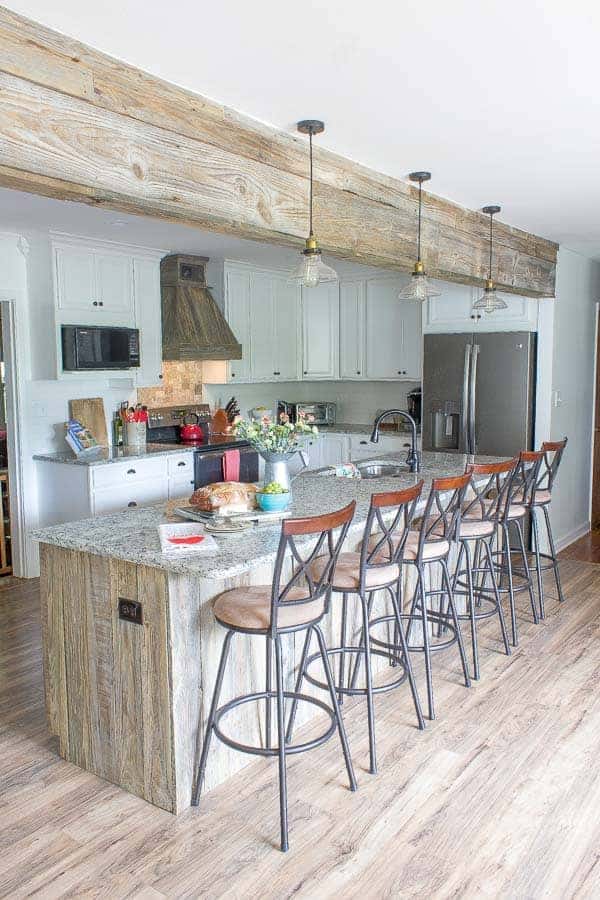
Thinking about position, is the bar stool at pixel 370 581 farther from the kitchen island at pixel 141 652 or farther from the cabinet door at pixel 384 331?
the cabinet door at pixel 384 331

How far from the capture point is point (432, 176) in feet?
12.1

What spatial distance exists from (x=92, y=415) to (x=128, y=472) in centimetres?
67

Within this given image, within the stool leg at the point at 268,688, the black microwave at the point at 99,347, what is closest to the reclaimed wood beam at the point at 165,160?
the stool leg at the point at 268,688

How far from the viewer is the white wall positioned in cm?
593

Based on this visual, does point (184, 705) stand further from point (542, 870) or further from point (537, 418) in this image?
point (537, 418)

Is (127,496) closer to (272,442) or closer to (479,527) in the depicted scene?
(272,442)

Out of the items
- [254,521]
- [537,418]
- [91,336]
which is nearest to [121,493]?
[91,336]

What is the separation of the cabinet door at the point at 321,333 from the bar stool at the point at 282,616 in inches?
186

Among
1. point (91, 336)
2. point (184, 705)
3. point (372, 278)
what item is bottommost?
point (184, 705)

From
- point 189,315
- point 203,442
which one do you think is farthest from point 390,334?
point 203,442

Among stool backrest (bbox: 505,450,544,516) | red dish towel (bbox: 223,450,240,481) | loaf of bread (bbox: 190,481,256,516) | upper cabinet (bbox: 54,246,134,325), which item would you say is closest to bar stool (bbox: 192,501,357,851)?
loaf of bread (bbox: 190,481,256,516)

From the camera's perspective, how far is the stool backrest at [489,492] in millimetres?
3769

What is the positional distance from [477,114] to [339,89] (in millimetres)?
600

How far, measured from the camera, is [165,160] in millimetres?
2449
